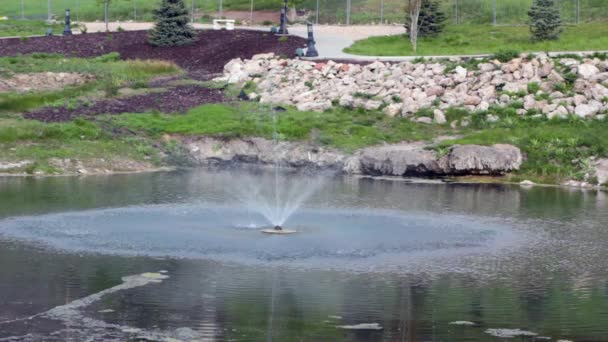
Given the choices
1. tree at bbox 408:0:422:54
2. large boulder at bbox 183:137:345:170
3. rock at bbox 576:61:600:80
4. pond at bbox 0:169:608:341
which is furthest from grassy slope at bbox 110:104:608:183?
tree at bbox 408:0:422:54

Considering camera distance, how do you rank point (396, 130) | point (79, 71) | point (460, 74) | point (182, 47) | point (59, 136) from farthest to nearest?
1. point (182, 47)
2. point (79, 71)
3. point (460, 74)
4. point (396, 130)
5. point (59, 136)

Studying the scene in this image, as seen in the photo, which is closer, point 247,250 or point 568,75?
point 247,250

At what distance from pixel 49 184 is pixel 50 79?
16.4 metres

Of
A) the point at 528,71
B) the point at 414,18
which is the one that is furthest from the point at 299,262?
the point at 414,18

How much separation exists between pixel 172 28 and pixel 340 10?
27.2 meters

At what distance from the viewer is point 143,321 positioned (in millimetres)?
21203

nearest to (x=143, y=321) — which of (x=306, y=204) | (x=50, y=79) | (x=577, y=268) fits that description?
(x=577, y=268)

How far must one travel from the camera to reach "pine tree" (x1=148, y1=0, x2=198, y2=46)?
62.4 metres

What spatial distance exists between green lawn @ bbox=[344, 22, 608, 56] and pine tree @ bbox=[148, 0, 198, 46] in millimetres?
9355

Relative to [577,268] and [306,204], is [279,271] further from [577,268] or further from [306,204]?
[306,204]

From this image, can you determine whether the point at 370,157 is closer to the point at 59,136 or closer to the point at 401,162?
the point at 401,162

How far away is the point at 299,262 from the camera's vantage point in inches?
1058

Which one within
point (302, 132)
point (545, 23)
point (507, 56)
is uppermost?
point (545, 23)

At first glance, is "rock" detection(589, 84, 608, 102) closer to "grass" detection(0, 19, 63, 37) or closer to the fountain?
the fountain
